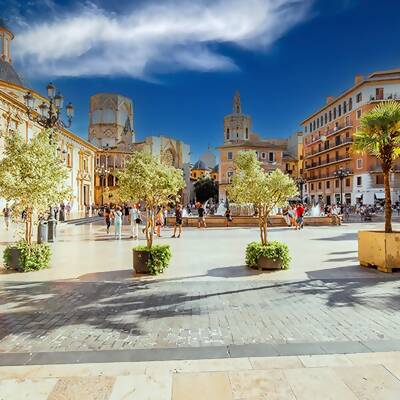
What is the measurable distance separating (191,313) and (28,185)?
574cm

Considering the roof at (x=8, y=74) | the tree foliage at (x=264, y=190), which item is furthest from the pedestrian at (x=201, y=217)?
the roof at (x=8, y=74)

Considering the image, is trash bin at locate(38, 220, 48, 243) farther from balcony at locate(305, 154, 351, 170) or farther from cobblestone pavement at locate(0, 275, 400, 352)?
balcony at locate(305, 154, 351, 170)

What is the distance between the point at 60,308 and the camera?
574 centimetres

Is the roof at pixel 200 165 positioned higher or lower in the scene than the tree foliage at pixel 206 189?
higher

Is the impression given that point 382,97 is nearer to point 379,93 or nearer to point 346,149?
point 379,93

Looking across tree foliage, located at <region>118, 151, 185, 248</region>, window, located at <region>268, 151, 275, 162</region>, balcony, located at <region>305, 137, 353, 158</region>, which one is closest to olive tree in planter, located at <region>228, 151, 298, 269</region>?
tree foliage, located at <region>118, 151, 185, 248</region>

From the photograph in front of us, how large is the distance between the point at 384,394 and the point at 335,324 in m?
1.81

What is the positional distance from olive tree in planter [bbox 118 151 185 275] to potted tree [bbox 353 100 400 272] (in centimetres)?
496

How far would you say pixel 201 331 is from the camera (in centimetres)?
472

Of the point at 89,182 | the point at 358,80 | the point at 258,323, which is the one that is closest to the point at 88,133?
the point at 89,182

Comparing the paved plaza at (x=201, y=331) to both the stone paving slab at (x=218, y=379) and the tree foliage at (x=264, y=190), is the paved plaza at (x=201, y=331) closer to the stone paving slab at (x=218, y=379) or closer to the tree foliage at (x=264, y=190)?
the stone paving slab at (x=218, y=379)

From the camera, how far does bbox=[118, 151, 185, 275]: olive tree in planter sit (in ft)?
26.9

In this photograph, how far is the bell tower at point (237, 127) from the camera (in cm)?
9012

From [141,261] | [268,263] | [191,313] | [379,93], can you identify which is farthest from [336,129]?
[191,313]
